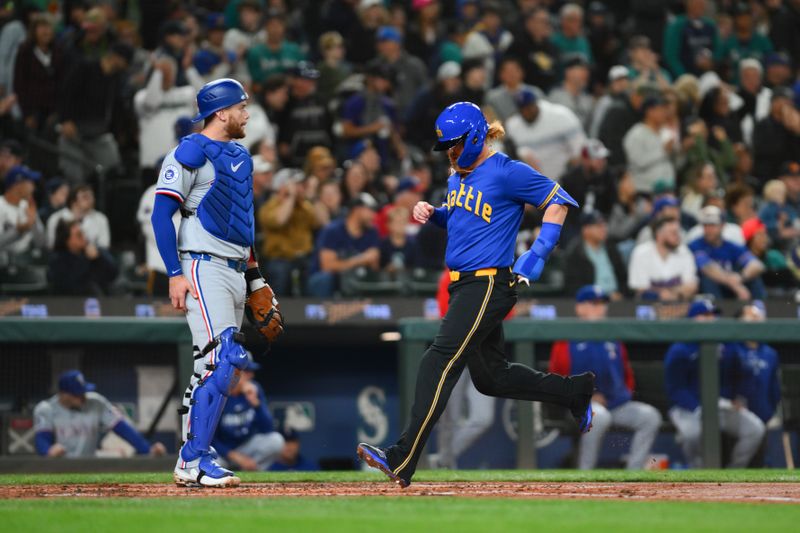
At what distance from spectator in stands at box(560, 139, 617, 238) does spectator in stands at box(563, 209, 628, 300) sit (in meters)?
0.74

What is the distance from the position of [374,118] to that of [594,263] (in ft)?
9.77

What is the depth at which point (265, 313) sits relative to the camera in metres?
6.94

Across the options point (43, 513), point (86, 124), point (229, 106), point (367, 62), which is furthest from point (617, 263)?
point (43, 513)

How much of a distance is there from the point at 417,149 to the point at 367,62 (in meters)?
1.40

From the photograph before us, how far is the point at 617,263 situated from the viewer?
12.4 metres

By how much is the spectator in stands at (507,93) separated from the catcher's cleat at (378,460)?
7761 millimetres

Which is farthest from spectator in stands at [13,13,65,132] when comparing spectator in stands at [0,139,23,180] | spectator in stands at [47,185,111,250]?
spectator in stands at [47,185,111,250]

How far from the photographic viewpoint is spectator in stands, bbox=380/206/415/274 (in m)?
12.1

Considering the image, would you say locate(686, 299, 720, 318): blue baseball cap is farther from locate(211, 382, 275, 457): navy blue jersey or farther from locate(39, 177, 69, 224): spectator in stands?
locate(39, 177, 69, 224): spectator in stands

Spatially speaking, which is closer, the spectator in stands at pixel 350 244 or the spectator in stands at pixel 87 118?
the spectator in stands at pixel 350 244

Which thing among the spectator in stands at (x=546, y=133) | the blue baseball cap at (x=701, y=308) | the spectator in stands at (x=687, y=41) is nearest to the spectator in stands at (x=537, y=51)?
the spectator in stands at (x=546, y=133)

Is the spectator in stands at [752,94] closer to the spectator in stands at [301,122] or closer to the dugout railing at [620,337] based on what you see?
the spectator in stands at [301,122]

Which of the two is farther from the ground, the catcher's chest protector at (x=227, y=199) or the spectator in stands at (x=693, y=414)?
the catcher's chest protector at (x=227, y=199)

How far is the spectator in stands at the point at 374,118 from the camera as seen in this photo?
13695 millimetres
